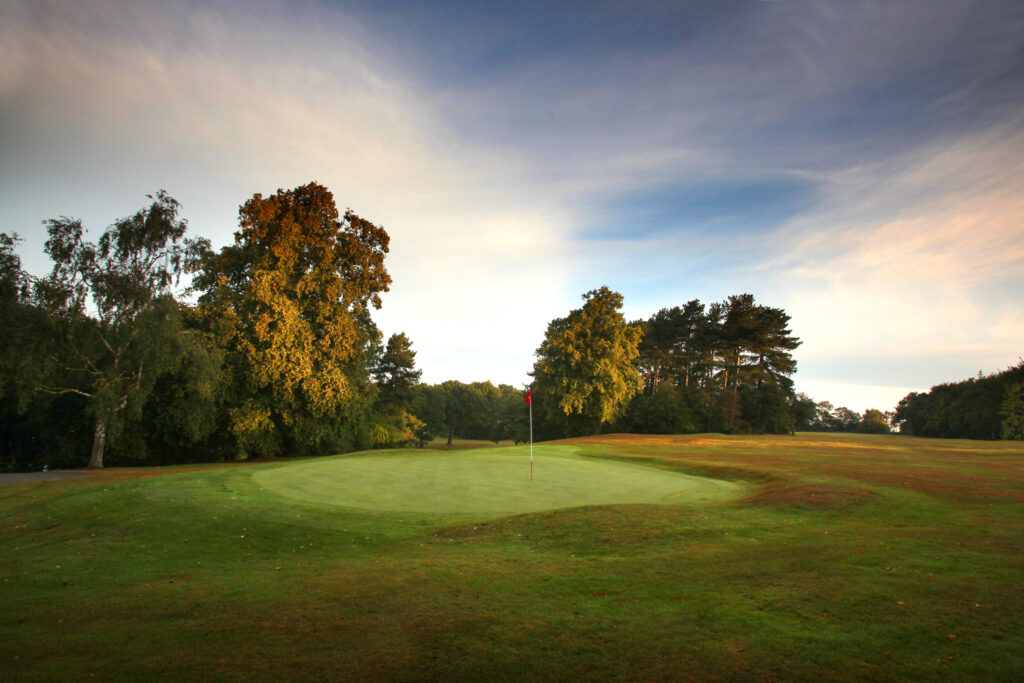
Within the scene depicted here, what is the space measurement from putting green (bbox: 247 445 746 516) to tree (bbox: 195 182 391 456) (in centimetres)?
1380

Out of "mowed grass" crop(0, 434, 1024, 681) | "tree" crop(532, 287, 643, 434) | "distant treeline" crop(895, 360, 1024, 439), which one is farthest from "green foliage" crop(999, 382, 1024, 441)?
"mowed grass" crop(0, 434, 1024, 681)

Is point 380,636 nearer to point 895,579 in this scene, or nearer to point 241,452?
point 895,579

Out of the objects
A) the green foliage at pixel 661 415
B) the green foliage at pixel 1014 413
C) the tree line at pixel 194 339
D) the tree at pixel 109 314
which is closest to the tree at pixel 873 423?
the green foliage at pixel 1014 413

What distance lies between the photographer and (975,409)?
7769cm

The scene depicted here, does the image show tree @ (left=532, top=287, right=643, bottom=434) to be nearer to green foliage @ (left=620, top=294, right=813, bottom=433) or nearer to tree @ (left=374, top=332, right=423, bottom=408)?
green foliage @ (left=620, top=294, right=813, bottom=433)

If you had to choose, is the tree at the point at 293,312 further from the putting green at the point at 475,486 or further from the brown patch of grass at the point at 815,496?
the brown patch of grass at the point at 815,496

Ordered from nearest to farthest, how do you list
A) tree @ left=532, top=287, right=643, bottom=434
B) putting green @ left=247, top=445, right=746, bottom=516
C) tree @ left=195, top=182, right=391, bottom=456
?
putting green @ left=247, top=445, right=746, bottom=516 → tree @ left=195, top=182, right=391, bottom=456 → tree @ left=532, top=287, right=643, bottom=434

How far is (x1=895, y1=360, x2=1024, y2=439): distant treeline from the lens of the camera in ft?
230

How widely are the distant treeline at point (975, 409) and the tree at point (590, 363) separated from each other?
54010 mm

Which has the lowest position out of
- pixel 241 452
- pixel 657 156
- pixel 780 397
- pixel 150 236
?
pixel 241 452

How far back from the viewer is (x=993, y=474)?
21.7 meters

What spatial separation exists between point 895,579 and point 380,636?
7.37 metres

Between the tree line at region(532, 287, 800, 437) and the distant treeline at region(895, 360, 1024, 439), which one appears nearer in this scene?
the tree line at region(532, 287, 800, 437)

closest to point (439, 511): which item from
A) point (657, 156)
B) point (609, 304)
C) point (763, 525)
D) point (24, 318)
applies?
point (763, 525)
